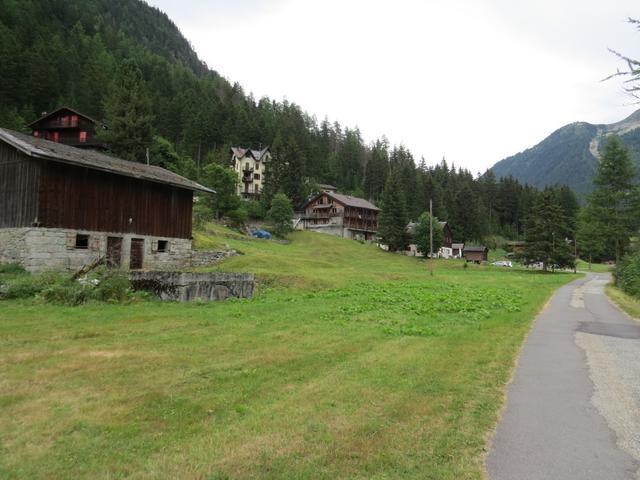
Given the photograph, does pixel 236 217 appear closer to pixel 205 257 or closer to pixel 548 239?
pixel 205 257

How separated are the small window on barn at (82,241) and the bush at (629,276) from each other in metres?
34.4

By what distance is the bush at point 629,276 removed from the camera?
99.4 feet

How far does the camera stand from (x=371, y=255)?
240ft

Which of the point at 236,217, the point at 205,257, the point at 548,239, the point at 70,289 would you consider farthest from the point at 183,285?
the point at 548,239

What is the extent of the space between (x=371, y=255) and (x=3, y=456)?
68.9 meters

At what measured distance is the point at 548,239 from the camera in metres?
64.8

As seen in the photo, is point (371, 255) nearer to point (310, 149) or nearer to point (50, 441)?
point (310, 149)

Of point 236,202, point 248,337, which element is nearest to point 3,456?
point 248,337

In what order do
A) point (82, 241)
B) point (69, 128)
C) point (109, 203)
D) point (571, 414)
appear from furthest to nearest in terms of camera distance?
point (69, 128) < point (109, 203) < point (82, 241) < point (571, 414)

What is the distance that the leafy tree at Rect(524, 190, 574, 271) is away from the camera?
212ft

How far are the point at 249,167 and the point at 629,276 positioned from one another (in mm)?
83297

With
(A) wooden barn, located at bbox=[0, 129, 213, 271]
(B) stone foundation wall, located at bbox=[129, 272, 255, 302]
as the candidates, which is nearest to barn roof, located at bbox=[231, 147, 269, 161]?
(A) wooden barn, located at bbox=[0, 129, 213, 271]

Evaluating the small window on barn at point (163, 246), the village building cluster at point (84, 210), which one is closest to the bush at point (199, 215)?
the village building cluster at point (84, 210)

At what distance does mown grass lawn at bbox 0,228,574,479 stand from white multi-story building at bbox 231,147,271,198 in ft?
291
